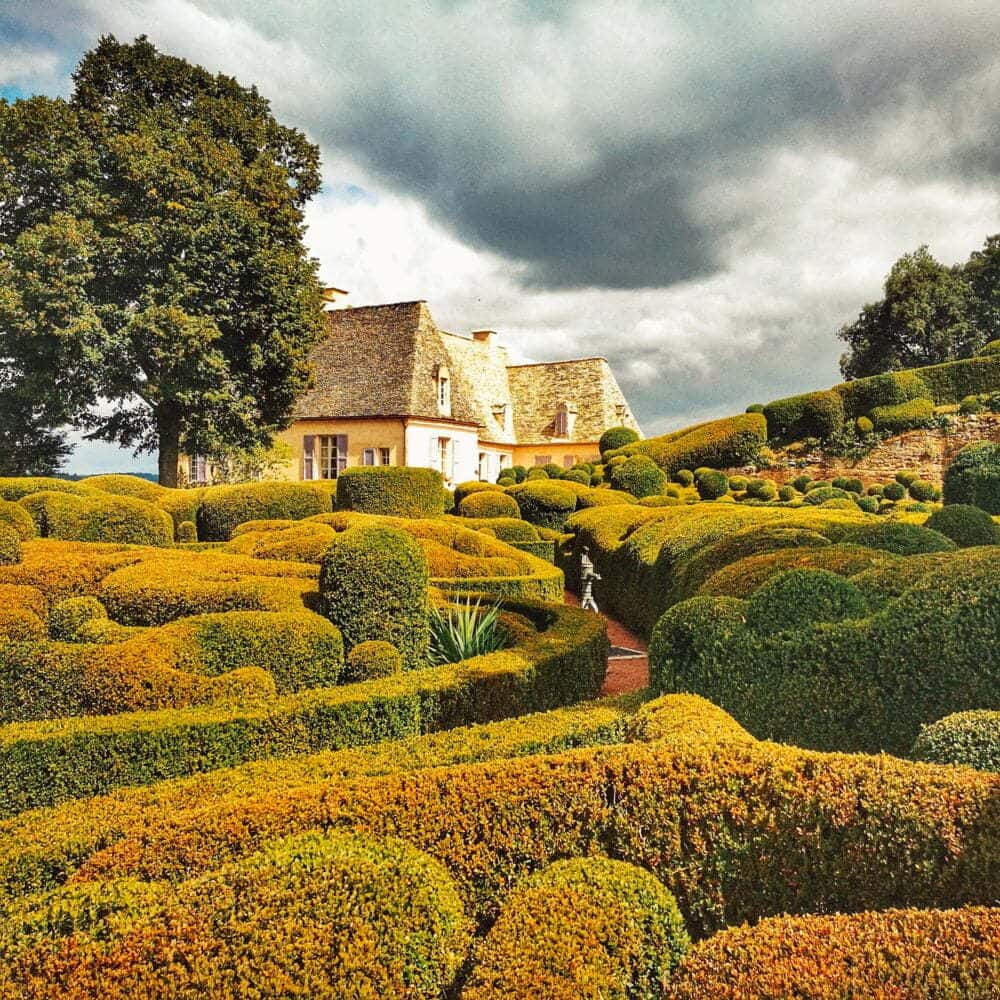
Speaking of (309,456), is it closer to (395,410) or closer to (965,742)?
(395,410)

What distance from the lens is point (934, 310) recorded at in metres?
44.1

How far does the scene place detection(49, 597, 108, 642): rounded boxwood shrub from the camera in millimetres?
6785

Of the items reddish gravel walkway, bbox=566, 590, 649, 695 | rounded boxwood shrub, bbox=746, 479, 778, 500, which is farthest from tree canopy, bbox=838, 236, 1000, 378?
reddish gravel walkway, bbox=566, 590, 649, 695

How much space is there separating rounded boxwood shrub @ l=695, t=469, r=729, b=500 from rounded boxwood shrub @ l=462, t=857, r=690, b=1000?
2333cm

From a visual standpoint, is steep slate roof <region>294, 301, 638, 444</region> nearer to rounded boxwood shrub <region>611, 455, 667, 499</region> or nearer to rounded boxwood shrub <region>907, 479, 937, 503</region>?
rounded boxwood shrub <region>611, 455, 667, 499</region>

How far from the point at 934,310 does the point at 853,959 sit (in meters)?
49.1

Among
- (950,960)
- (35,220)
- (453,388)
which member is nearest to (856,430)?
(453,388)

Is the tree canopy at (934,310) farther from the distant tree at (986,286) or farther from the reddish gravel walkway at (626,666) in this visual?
the reddish gravel walkway at (626,666)

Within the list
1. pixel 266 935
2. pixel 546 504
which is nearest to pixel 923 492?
pixel 546 504

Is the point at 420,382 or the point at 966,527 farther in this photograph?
the point at 420,382

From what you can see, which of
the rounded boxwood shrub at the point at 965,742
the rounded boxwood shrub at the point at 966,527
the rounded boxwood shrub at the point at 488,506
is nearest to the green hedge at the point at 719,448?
the rounded boxwood shrub at the point at 488,506

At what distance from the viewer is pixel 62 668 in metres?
5.87

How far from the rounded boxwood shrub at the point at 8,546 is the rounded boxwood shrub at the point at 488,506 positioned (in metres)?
12.5

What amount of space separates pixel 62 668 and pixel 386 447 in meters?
25.2
